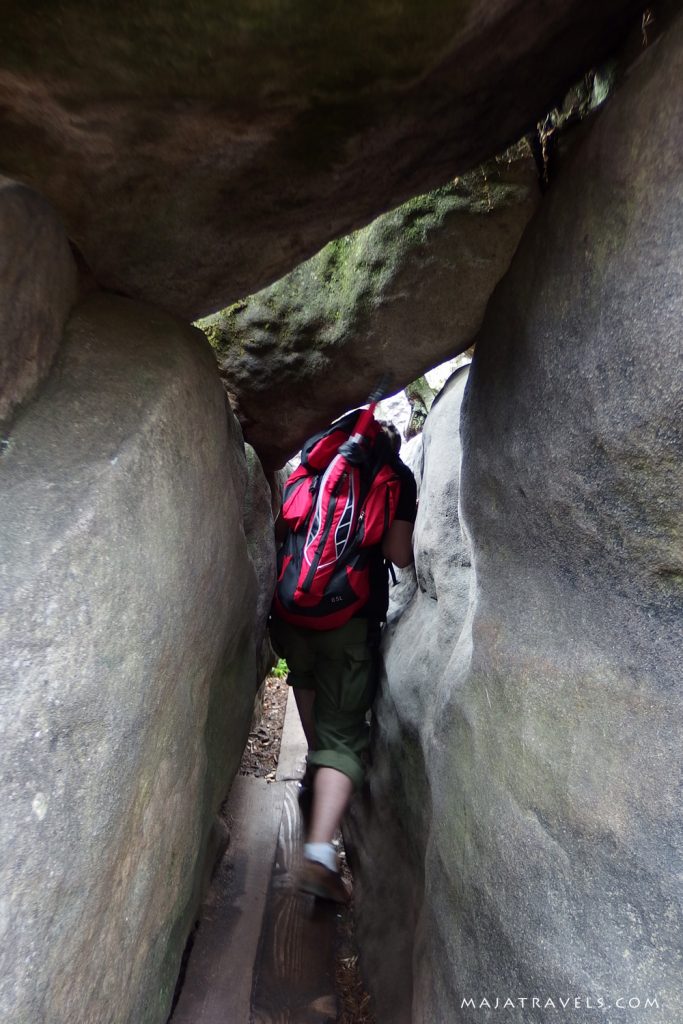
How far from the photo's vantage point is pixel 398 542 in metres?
3.55

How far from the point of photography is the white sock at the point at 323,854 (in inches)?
116

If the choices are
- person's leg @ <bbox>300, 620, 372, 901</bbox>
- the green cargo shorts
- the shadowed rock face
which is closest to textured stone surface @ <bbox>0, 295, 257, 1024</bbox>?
the shadowed rock face

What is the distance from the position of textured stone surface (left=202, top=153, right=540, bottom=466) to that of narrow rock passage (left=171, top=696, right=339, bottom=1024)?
2.27m

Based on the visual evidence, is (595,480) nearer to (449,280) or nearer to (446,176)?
(446,176)

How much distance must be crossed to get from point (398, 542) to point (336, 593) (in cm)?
50

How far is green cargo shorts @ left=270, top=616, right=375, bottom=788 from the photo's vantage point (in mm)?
3451

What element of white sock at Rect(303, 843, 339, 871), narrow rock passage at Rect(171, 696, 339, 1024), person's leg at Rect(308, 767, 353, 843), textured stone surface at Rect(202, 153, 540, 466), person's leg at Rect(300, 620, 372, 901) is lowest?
narrow rock passage at Rect(171, 696, 339, 1024)

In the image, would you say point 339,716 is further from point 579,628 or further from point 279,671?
point 279,671

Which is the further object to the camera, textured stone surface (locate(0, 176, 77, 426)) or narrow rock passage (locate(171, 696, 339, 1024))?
narrow rock passage (locate(171, 696, 339, 1024))

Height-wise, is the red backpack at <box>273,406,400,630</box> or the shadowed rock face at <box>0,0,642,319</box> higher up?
the shadowed rock face at <box>0,0,642,319</box>

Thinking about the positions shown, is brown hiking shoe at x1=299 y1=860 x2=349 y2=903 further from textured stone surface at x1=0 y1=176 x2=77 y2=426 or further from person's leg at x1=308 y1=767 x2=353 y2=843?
textured stone surface at x1=0 y1=176 x2=77 y2=426

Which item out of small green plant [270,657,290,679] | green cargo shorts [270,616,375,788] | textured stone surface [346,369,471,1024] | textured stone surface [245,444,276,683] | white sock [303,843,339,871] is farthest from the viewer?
small green plant [270,657,290,679]

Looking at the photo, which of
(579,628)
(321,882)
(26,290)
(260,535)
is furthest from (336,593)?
(26,290)

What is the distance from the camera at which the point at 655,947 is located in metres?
1.39
